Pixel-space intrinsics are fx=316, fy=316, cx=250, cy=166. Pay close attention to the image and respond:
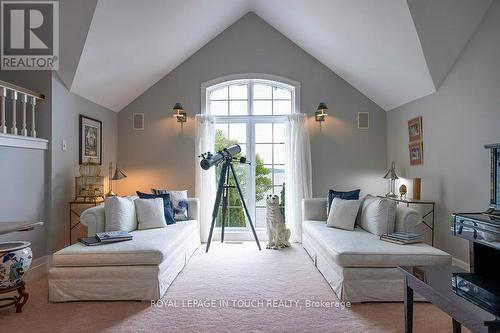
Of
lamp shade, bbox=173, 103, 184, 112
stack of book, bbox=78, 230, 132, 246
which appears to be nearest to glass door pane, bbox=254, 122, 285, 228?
lamp shade, bbox=173, 103, 184, 112

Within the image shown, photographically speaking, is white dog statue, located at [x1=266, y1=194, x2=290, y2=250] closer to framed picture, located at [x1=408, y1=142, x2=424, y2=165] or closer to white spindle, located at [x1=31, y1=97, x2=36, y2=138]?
framed picture, located at [x1=408, y1=142, x2=424, y2=165]

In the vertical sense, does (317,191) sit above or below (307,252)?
above

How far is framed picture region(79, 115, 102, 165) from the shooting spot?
158 inches

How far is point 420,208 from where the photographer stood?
382 cm

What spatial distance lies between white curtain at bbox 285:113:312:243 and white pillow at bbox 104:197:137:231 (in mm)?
2319

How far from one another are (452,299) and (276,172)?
11.5ft

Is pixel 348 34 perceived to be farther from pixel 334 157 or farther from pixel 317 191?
pixel 317 191

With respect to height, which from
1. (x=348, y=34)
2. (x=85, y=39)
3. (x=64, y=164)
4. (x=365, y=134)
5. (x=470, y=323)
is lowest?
(x=470, y=323)

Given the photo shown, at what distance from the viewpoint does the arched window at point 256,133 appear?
4965mm

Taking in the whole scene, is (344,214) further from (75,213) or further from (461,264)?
(75,213)

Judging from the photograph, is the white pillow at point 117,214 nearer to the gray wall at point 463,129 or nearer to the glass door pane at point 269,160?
the glass door pane at point 269,160

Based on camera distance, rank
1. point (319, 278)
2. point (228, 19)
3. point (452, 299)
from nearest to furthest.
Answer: point (452, 299) → point (319, 278) → point (228, 19)

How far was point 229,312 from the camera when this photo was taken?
2443 millimetres

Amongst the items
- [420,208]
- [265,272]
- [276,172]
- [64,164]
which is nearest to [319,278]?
[265,272]
